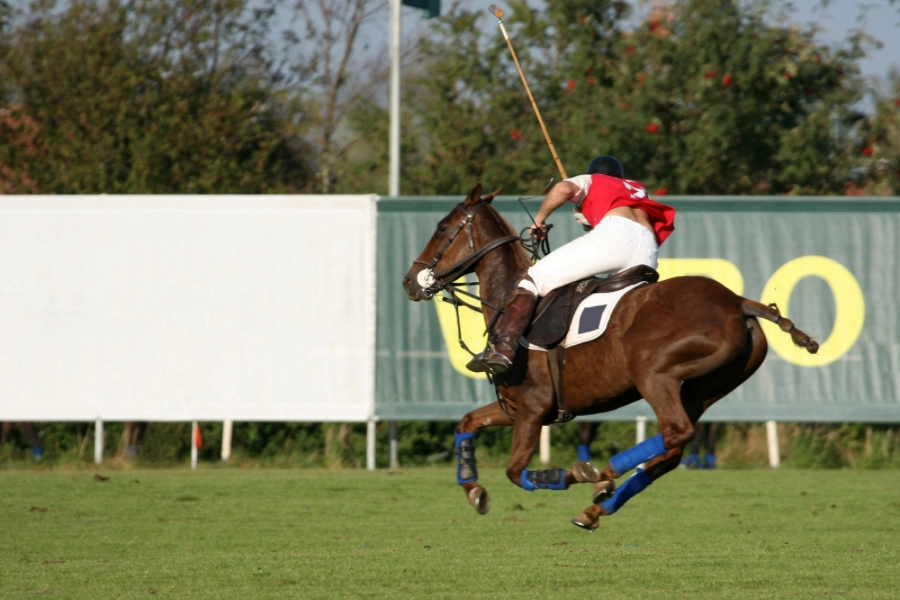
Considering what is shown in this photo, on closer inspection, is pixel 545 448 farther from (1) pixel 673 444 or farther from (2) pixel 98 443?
(1) pixel 673 444

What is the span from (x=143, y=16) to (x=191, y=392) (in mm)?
9308

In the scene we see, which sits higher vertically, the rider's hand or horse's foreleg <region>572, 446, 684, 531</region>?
the rider's hand

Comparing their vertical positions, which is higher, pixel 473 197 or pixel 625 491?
pixel 473 197

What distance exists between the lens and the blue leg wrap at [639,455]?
6.93m

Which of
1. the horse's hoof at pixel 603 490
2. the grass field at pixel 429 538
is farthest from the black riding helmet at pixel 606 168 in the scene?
the grass field at pixel 429 538

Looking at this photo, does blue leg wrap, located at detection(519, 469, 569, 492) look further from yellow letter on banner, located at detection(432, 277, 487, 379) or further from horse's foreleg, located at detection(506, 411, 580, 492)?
yellow letter on banner, located at detection(432, 277, 487, 379)

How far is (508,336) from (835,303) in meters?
7.25

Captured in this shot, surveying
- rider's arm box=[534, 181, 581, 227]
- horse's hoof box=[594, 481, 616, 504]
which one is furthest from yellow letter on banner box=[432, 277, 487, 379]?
horse's hoof box=[594, 481, 616, 504]

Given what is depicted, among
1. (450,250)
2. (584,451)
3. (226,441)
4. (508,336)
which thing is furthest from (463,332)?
(508,336)

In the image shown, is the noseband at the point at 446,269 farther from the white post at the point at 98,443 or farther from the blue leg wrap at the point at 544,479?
the white post at the point at 98,443

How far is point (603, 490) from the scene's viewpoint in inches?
271

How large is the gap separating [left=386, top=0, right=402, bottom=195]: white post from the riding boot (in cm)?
744

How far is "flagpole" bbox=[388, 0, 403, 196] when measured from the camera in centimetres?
1510

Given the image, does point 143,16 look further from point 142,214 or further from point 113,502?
point 113,502
